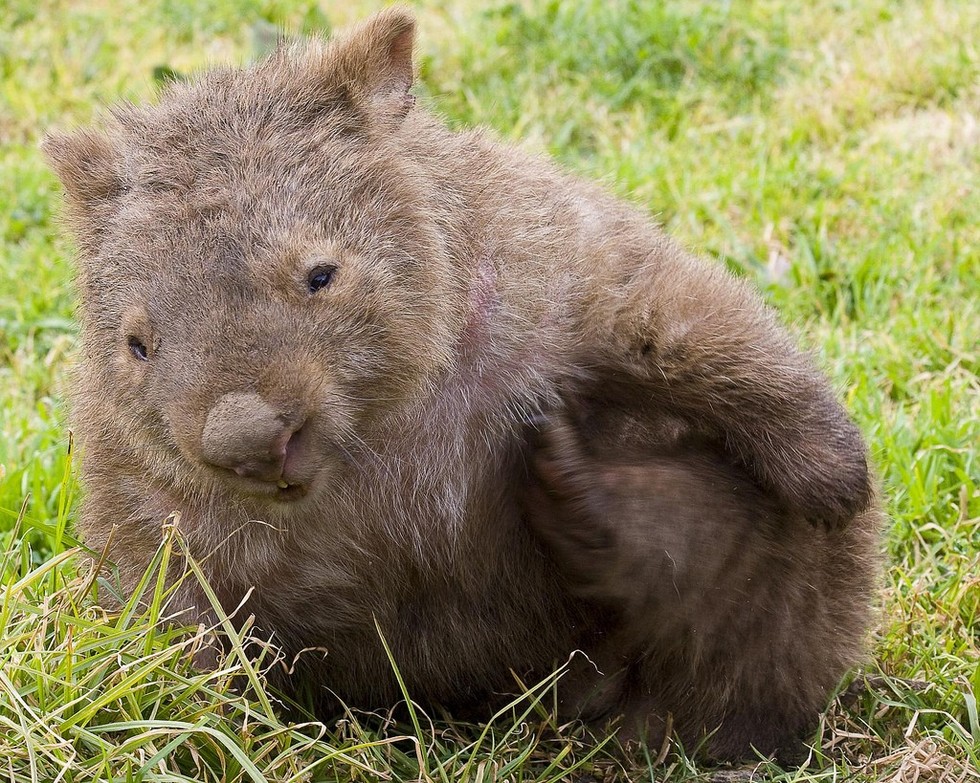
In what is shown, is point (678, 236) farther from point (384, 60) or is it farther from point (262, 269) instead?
point (262, 269)

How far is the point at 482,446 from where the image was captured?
3.66m

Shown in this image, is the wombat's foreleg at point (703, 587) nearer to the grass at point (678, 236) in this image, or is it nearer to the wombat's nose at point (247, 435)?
the grass at point (678, 236)

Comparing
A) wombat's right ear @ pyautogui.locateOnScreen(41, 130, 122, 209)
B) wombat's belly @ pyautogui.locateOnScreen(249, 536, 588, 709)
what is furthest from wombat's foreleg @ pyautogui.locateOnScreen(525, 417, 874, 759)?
wombat's right ear @ pyautogui.locateOnScreen(41, 130, 122, 209)

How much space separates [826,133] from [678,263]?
136 inches

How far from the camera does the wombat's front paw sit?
3.49 meters

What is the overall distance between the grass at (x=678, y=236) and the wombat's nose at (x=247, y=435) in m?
0.59

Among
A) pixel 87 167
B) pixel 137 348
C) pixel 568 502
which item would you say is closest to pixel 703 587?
pixel 568 502

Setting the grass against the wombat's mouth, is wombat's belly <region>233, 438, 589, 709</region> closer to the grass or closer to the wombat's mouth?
the grass

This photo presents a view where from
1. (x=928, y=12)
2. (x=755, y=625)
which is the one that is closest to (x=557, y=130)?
(x=928, y=12)

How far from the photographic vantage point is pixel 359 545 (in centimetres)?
362

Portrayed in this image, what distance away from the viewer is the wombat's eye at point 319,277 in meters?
3.17

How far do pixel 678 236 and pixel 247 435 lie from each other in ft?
11.2

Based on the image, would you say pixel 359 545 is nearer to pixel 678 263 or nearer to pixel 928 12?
pixel 678 263

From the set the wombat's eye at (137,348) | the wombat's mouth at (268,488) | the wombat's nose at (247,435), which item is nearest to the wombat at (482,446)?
the wombat's eye at (137,348)
